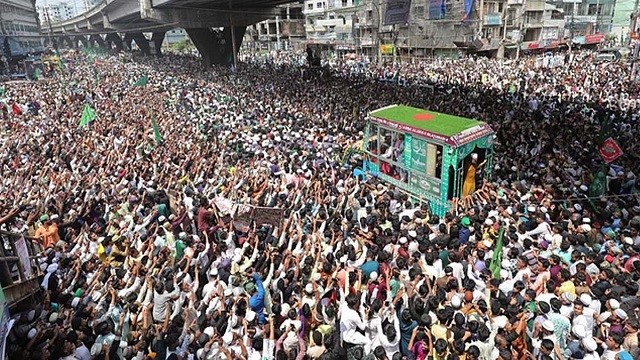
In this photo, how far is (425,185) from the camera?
9.88m

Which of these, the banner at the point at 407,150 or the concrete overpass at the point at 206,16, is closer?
the banner at the point at 407,150

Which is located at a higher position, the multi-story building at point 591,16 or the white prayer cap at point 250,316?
the multi-story building at point 591,16

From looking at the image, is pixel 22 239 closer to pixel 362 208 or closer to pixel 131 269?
pixel 131 269

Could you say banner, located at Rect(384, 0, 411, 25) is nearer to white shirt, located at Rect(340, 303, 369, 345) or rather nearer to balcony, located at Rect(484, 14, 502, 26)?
balcony, located at Rect(484, 14, 502, 26)

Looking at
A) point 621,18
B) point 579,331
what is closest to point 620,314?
point 579,331

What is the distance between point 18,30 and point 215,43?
117 ft

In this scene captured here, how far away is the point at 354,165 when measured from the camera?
12422mm

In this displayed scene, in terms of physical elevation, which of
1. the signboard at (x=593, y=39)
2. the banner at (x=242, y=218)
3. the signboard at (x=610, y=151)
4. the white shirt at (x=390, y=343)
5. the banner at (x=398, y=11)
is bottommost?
the white shirt at (x=390, y=343)

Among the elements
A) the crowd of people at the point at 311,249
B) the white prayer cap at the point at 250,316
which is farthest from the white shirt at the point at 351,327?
the white prayer cap at the point at 250,316

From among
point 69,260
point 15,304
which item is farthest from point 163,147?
point 15,304

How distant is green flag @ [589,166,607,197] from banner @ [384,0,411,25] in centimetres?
2420

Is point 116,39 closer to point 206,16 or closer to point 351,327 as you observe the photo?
point 206,16

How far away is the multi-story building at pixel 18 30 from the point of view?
4297 centimetres

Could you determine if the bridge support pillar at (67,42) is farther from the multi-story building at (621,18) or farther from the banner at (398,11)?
the multi-story building at (621,18)
